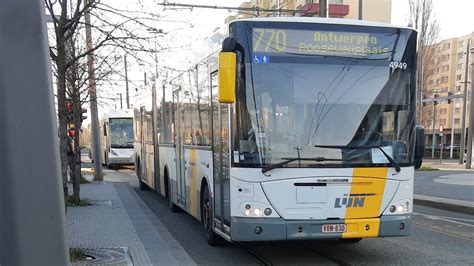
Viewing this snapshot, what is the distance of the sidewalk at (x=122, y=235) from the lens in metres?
6.29

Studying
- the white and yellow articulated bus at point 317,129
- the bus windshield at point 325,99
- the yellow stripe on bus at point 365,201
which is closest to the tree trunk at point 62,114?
the white and yellow articulated bus at point 317,129

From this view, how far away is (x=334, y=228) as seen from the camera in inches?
223

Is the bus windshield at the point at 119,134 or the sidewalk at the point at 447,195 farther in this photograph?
the bus windshield at the point at 119,134

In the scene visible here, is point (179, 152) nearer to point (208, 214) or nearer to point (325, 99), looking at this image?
point (208, 214)

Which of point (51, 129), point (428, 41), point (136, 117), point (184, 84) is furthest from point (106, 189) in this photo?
point (428, 41)

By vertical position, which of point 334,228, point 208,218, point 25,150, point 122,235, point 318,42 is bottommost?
point 122,235

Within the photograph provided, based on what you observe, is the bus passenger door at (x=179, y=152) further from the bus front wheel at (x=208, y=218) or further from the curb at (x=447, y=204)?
the curb at (x=447, y=204)

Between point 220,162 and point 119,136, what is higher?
point 220,162

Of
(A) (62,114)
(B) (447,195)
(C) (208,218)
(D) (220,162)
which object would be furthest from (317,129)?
(B) (447,195)

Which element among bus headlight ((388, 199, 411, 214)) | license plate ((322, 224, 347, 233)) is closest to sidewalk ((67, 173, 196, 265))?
license plate ((322, 224, 347, 233))

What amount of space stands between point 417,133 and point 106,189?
12.0 meters

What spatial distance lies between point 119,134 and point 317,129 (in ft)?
75.0

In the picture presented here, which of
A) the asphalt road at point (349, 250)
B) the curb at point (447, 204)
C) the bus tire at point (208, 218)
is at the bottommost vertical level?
the curb at point (447, 204)

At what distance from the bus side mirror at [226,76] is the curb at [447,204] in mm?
8273
